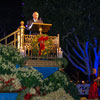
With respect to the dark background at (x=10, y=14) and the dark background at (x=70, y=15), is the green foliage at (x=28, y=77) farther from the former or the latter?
the dark background at (x=10, y=14)

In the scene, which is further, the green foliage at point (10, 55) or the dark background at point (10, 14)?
the dark background at point (10, 14)

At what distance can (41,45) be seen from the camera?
12586mm

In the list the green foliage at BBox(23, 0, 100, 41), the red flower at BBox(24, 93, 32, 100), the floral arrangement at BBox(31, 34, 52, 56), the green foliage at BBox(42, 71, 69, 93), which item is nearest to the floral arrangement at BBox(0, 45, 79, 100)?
the red flower at BBox(24, 93, 32, 100)

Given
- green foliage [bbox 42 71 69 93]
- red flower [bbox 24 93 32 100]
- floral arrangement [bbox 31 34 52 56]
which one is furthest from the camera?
floral arrangement [bbox 31 34 52 56]

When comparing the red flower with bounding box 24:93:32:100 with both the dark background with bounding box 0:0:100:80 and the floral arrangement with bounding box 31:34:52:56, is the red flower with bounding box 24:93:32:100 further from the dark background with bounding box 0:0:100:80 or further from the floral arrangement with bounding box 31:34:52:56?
the dark background with bounding box 0:0:100:80

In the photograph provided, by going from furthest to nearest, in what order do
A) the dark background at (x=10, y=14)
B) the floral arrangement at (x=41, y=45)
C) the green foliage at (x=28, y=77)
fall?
the dark background at (x=10, y=14)
the floral arrangement at (x=41, y=45)
the green foliage at (x=28, y=77)

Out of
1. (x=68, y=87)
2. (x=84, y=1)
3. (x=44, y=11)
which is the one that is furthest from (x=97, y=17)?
(x=68, y=87)

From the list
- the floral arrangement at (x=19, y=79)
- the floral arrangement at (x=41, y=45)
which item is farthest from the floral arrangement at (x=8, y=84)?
the floral arrangement at (x=41, y=45)

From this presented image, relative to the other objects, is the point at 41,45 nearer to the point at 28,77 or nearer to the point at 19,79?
the point at 28,77

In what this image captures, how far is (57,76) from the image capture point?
40.6ft

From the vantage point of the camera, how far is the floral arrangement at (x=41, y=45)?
1256 centimetres

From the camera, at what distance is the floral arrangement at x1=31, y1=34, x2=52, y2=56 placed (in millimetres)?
12562

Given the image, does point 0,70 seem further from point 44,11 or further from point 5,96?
point 44,11

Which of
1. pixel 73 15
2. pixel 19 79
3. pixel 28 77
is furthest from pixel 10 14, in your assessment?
pixel 19 79
